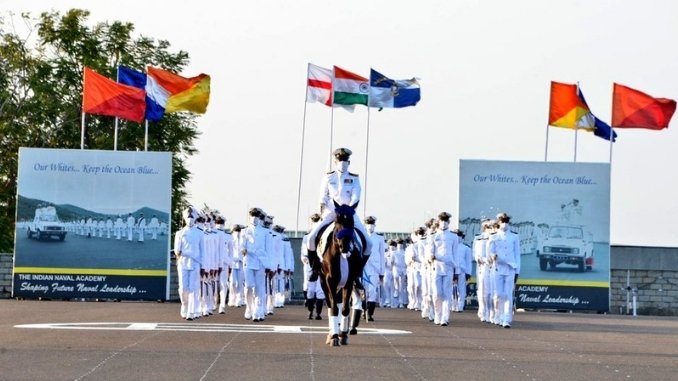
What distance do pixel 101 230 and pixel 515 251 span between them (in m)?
14.6

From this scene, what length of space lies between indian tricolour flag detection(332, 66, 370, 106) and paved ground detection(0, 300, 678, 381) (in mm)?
18054

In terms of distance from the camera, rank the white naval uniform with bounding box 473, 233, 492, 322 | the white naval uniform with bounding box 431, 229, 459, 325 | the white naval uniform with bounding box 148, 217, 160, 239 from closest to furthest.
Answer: the white naval uniform with bounding box 431, 229, 459, 325 < the white naval uniform with bounding box 473, 233, 492, 322 < the white naval uniform with bounding box 148, 217, 160, 239

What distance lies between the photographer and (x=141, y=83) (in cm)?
4619

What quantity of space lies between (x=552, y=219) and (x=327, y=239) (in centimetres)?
2084

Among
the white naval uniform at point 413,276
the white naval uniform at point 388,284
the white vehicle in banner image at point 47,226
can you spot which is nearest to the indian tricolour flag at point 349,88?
the white naval uniform at point 388,284

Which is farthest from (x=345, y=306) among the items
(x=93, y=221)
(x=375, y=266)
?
(x=93, y=221)

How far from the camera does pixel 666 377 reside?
1709 centimetres

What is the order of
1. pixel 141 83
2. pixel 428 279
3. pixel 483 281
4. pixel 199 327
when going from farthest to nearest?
pixel 141 83 → pixel 483 281 → pixel 428 279 → pixel 199 327

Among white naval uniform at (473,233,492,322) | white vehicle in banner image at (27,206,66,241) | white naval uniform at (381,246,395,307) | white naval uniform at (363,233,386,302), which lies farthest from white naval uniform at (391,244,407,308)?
white naval uniform at (473,233,492,322)

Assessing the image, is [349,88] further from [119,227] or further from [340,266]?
[340,266]

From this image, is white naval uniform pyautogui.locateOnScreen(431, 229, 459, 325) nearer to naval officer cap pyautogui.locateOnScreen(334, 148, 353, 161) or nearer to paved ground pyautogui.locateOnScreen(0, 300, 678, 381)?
paved ground pyautogui.locateOnScreen(0, 300, 678, 381)

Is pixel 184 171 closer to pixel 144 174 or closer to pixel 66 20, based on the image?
pixel 66 20

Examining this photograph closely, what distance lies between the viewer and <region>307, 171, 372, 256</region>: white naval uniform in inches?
823

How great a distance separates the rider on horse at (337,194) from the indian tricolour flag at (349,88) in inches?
1030
